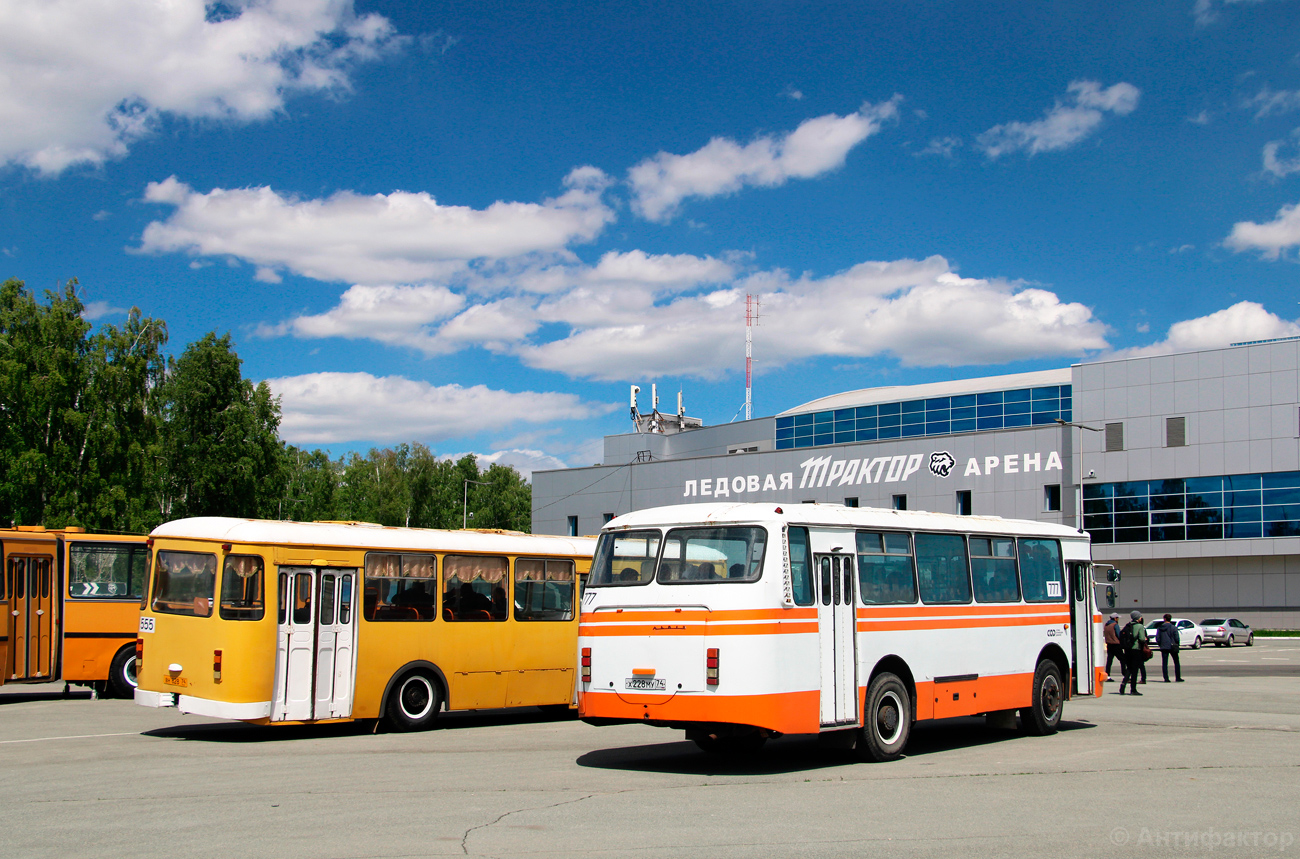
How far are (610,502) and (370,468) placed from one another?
126 ft

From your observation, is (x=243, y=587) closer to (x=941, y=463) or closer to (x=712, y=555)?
(x=712, y=555)

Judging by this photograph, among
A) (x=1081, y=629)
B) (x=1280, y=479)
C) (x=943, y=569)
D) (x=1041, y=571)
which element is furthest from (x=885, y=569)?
(x=1280, y=479)

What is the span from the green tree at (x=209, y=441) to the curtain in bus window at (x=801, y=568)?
48.6m

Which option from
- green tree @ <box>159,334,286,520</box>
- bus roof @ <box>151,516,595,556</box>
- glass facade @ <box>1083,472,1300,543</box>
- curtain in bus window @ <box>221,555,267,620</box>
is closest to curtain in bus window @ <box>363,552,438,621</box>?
bus roof @ <box>151,516,595,556</box>

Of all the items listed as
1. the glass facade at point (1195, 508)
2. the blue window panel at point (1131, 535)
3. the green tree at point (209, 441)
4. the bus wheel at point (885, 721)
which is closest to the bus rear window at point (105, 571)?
the bus wheel at point (885, 721)

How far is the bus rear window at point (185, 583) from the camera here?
14.0m

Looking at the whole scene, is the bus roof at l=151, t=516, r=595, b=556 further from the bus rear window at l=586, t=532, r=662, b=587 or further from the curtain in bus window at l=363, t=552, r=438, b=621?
the bus rear window at l=586, t=532, r=662, b=587

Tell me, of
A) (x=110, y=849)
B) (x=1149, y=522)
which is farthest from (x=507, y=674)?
(x=1149, y=522)

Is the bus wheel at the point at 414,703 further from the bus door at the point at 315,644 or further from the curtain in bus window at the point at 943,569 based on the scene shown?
the curtain in bus window at the point at 943,569

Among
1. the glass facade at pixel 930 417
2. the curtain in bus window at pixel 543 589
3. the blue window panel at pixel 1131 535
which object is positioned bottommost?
the curtain in bus window at pixel 543 589

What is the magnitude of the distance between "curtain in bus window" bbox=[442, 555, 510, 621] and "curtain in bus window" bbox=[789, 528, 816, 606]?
6174 mm

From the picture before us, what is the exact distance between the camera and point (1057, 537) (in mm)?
15750

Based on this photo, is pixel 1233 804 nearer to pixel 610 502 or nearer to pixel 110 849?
pixel 110 849

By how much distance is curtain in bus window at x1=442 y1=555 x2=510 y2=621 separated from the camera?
15.8 meters
